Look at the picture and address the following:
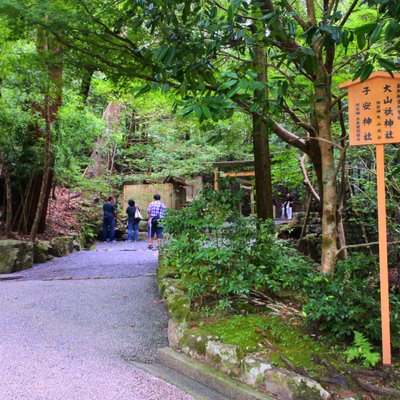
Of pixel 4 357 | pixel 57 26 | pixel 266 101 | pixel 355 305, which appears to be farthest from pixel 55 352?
pixel 57 26

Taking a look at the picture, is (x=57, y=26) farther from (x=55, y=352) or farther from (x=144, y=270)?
(x=144, y=270)

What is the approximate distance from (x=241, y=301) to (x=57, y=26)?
406 cm

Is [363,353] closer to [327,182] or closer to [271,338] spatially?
[271,338]

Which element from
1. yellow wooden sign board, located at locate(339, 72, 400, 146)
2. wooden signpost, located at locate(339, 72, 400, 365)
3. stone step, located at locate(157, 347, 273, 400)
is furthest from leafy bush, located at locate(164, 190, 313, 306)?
yellow wooden sign board, located at locate(339, 72, 400, 146)

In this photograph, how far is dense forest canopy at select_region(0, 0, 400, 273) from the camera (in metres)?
3.12

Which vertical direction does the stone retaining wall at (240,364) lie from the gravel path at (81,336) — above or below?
above

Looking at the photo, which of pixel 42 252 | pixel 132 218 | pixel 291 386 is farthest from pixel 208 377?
pixel 132 218

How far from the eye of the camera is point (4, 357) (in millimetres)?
3637

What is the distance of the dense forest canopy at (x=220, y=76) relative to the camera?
→ 312 centimetres

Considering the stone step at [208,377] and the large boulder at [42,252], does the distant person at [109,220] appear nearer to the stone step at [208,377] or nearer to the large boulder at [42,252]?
the large boulder at [42,252]

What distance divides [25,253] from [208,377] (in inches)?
268

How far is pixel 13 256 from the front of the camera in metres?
8.15

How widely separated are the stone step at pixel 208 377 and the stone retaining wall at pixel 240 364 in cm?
5

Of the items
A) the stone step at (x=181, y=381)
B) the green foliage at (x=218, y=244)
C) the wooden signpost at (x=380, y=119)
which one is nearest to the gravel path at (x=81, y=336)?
the stone step at (x=181, y=381)
